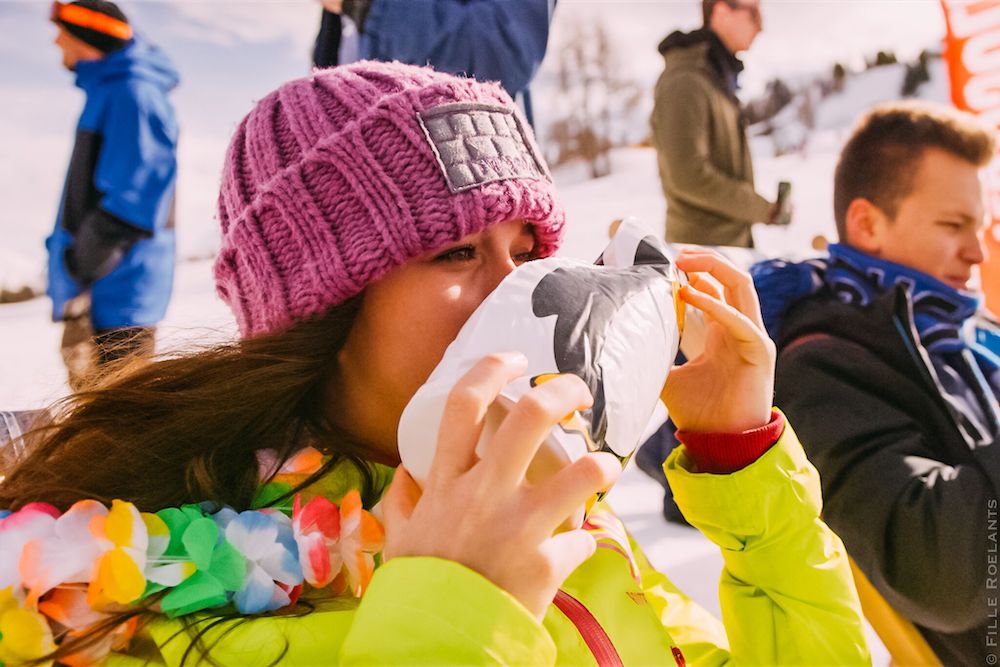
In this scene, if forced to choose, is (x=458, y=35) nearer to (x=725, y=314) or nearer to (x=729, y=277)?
(x=729, y=277)

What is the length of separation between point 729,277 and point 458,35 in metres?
1.56

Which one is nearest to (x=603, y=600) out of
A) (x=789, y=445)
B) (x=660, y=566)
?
(x=789, y=445)

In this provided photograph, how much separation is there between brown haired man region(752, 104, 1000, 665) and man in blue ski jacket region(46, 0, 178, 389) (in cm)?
240

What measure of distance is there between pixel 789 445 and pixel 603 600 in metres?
0.40

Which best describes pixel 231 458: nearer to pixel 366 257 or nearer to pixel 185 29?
pixel 366 257

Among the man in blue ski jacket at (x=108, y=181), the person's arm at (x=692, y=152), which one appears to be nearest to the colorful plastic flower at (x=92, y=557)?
the man in blue ski jacket at (x=108, y=181)

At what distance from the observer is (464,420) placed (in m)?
0.74

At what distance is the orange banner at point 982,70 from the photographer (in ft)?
12.0

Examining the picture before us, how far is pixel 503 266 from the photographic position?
44.0 inches

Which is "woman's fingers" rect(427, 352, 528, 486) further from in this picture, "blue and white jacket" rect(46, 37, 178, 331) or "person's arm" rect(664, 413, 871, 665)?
"blue and white jacket" rect(46, 37, 178, 331)

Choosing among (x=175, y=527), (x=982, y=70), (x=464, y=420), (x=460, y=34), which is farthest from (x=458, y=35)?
(x=982, y=70)

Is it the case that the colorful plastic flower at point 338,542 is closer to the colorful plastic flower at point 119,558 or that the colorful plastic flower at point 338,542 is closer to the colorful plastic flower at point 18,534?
the colorful plastic flower at point 119,558

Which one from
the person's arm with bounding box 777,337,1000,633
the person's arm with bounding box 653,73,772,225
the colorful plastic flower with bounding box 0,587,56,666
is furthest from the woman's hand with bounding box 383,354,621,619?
the person's arm with bounding box 653,73,772,225

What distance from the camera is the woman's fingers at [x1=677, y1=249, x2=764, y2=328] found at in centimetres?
125
